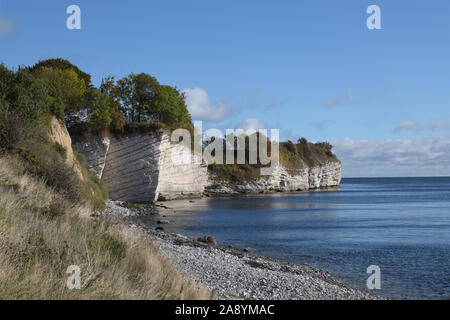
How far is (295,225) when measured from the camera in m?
32.0

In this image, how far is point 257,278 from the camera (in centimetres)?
1312

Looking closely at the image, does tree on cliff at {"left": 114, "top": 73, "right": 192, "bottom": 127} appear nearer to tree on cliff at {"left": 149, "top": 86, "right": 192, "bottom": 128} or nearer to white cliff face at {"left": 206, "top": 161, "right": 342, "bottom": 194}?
tree on cliff at {"left": 149, "top": 86, "right": 192, "bottom": 128}

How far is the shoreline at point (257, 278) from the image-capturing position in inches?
429

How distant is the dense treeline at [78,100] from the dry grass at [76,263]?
10.1 meters

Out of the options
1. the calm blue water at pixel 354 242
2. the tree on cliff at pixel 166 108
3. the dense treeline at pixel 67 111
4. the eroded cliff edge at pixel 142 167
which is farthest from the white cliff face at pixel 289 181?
the calm blue water at pixel 354 242

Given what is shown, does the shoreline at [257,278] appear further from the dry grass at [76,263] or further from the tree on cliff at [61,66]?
the tree on cliff at [61,66]

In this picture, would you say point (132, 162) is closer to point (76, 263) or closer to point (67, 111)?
point (67, 111)

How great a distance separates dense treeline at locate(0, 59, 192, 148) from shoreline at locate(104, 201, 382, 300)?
9.73 metres

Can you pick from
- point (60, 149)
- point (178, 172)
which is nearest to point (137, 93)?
point (178, 172)

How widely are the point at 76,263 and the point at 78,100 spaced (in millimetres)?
36080

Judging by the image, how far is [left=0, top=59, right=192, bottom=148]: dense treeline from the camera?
2170 cm

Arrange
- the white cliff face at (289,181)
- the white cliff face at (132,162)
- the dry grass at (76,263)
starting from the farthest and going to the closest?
the white cliff face at (289,181)
the white cliff face at (132,162)
the dry grass at (76,263)
